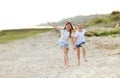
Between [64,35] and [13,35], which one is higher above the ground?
[64,35]

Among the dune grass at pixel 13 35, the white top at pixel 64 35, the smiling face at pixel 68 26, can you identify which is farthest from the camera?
the dune grass at pixel 13 35

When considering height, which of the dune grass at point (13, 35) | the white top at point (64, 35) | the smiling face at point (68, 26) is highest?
the smiling face at point (68, 26)

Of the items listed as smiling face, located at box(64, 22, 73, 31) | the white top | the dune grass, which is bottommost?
the dune grass

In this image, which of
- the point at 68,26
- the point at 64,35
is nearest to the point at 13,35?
the point at 64,35

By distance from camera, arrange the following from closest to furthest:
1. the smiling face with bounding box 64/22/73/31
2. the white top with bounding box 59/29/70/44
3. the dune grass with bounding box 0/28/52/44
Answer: the smiling face with bounding box 64/22/73/31
the white top with bounding box 59/29/70/44
the dune grass with bounding box 0/28/52/44

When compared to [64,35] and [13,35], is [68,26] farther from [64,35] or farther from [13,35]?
[13,35]

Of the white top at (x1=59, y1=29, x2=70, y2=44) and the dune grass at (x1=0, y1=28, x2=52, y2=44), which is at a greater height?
the white top at (x1=59, y1=29, x2=70, y2=44)

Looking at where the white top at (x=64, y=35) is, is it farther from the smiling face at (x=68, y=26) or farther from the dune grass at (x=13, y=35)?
the dune grass at (x=13, y=35)

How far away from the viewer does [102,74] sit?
16.9 metres

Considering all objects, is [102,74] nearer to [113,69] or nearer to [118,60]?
[113,69]

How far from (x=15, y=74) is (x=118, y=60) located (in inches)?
187

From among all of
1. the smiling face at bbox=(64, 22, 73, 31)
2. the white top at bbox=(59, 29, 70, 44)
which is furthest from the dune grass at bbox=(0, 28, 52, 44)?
the smiling face at bbox=(64, 22, 73, 31)

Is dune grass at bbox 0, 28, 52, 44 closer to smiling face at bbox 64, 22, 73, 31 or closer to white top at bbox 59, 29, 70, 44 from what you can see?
white top at bbox 59, 29, 70, 44

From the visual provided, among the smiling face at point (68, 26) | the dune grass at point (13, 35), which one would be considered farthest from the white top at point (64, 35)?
the dune grass at point (13, 35)
